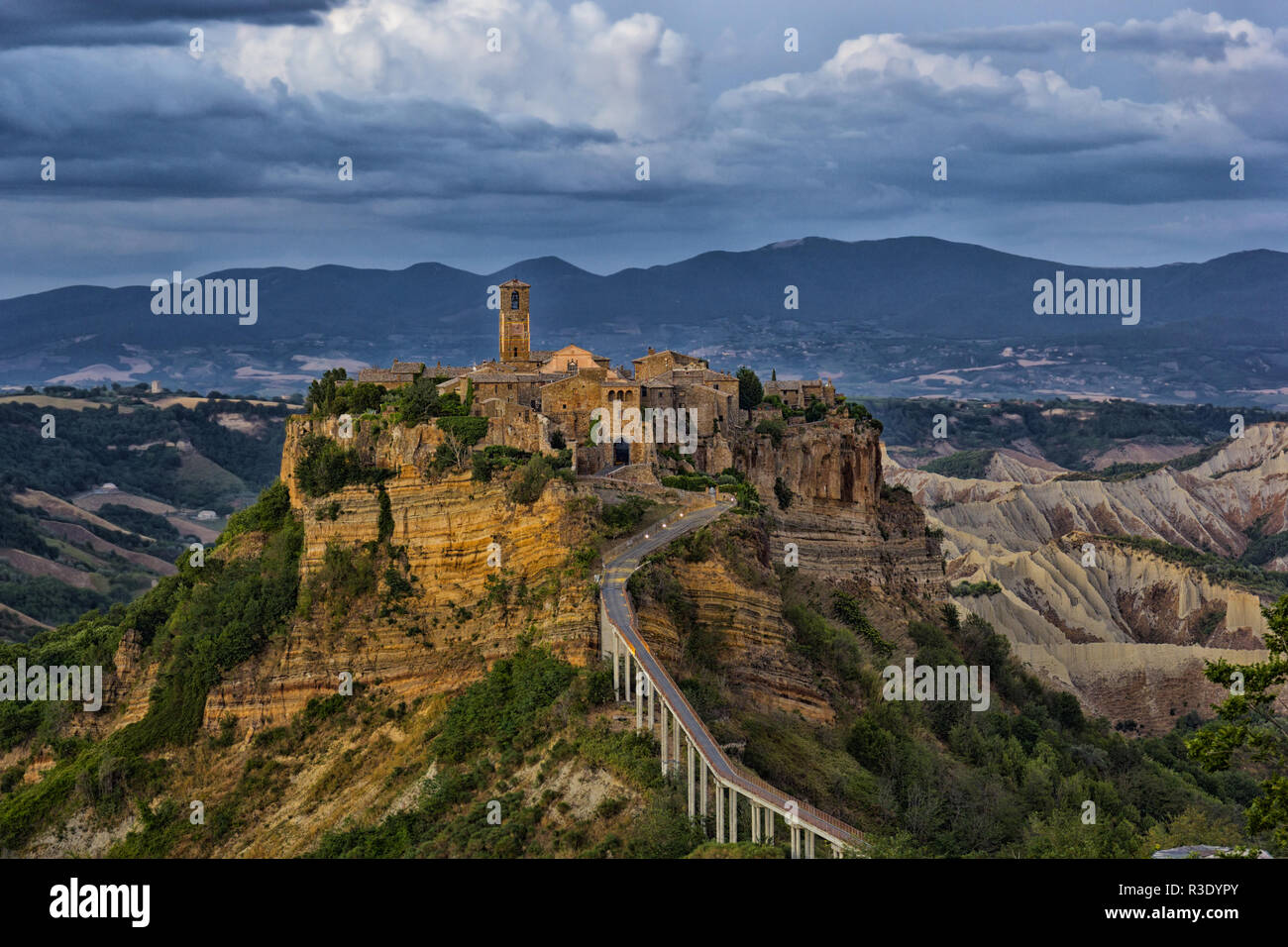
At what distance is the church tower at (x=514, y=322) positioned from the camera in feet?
244

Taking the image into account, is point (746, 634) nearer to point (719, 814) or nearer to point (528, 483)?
point (528, 483)

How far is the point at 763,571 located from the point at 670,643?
866 cm

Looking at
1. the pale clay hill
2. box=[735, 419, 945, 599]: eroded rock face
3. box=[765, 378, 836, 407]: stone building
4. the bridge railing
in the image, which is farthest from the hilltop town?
the pale clay hill

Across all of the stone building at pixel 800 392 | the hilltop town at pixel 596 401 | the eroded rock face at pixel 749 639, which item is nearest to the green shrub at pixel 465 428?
the hilltop town at pixel 596 401

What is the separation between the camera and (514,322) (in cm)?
7531

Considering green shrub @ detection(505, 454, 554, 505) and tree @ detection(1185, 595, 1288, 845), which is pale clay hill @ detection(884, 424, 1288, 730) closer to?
green shrub @ detection(505, 454, 554, 505)

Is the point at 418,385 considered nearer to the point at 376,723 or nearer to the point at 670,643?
the point at 376,723

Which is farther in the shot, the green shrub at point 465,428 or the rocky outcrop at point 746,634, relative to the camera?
the green shrub at point 465,428

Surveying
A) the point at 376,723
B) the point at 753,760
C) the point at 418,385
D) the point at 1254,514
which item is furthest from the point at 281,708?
the point at 1254,514

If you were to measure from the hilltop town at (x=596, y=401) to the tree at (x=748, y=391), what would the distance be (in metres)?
0.62

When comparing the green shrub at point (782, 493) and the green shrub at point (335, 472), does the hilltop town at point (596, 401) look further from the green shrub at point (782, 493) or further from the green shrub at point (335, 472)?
the green shrub at point (335, 472)

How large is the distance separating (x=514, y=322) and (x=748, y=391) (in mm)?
10595

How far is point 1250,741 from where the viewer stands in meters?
30.4
